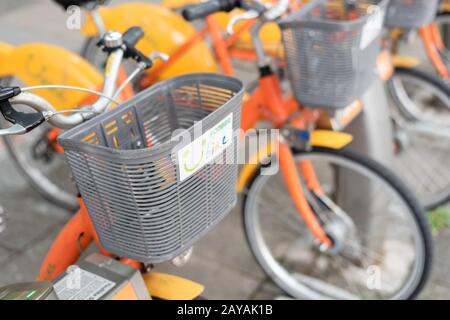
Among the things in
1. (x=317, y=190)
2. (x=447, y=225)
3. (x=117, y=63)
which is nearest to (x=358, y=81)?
(x=317, y=190)

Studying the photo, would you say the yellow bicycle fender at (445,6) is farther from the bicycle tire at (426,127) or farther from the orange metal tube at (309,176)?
the orange metal tube at (309,176)

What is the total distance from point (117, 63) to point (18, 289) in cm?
69

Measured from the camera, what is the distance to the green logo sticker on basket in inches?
52.7

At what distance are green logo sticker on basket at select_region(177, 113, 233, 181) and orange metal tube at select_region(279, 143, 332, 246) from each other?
0.82 m

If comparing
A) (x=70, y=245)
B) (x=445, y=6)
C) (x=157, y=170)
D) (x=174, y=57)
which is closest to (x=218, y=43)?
(x=174, y=57)

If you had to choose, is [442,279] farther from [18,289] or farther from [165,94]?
[18,289]

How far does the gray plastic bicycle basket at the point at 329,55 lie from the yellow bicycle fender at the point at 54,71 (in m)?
0.91

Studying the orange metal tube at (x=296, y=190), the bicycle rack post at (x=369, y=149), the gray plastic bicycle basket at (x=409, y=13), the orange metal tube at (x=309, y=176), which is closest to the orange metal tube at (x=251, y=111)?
the orange metal tube at (x=296, y=190)

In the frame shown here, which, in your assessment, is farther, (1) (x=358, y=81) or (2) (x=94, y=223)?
(1) (x=358, y=81)

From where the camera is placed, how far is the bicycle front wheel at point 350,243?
2254 millimetres

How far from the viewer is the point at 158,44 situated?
110 inches

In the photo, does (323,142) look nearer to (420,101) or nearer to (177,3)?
(177,3)

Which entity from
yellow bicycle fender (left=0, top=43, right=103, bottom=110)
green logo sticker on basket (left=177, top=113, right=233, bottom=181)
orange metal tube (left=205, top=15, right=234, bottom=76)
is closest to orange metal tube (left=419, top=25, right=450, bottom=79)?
orange metal tube (left=205, top=15, right=234, bottom=76)

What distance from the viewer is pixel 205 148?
4.55ft
